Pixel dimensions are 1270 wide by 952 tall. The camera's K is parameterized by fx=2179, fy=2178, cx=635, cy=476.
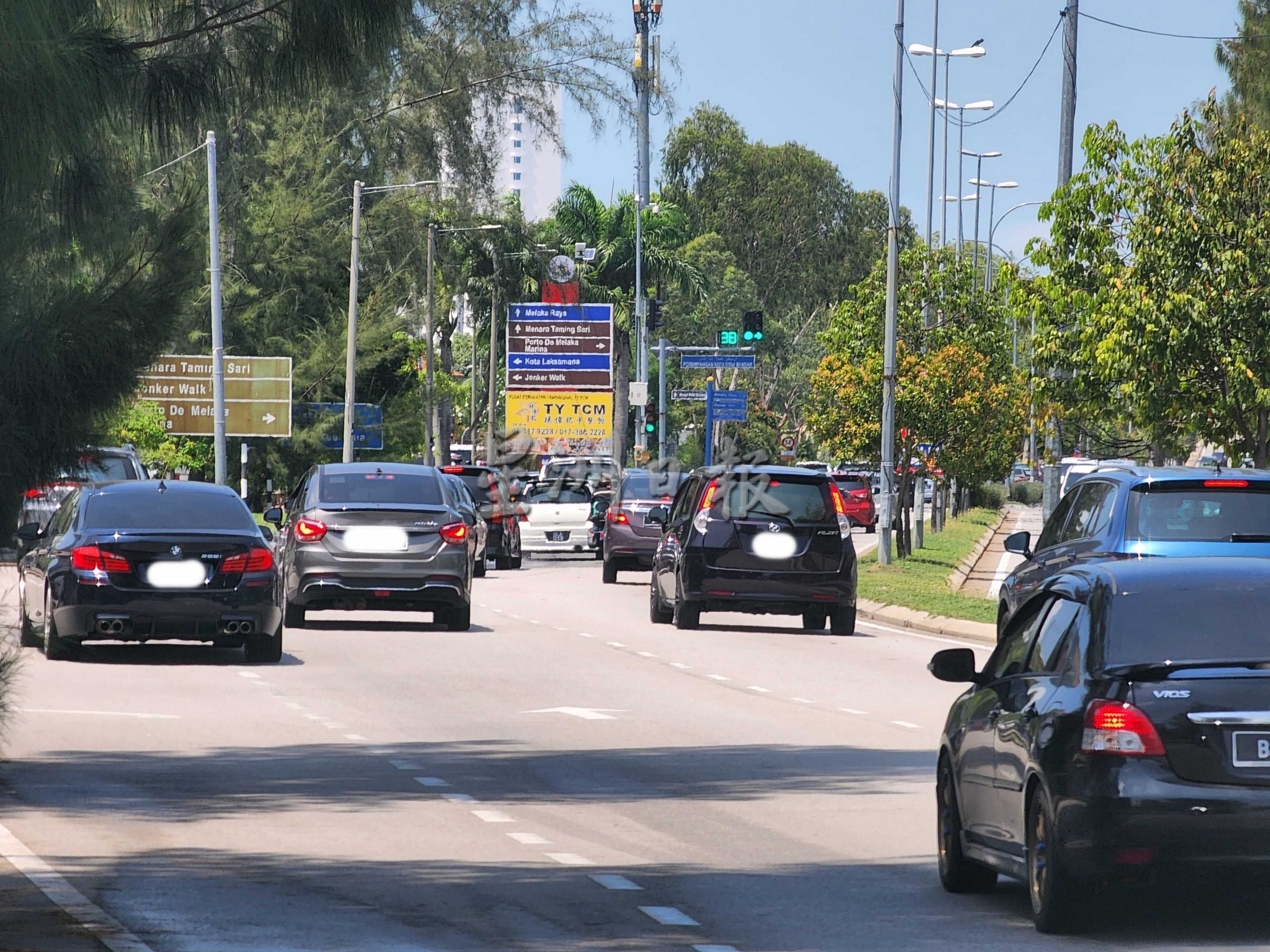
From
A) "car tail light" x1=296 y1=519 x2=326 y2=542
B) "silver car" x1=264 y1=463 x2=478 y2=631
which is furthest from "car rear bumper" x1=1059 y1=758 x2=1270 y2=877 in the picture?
"car tail light" x1=296 y1=519 x2=326 y2=542

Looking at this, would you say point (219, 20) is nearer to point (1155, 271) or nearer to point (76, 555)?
point (76, 555)

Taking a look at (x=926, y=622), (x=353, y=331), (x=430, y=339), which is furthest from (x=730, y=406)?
(x=926, y=622)

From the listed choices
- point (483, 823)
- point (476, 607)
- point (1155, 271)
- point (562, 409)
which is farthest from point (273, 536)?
point (562, 409)

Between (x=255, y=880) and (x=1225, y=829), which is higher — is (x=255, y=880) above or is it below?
below

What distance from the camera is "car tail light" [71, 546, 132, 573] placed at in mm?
18016

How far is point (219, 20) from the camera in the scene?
10375 millimetres

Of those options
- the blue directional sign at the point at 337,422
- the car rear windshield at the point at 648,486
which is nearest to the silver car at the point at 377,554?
the car rear windshield at the point at 648,486

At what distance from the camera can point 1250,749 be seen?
7.45 meters

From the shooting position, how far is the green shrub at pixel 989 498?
82625 mm

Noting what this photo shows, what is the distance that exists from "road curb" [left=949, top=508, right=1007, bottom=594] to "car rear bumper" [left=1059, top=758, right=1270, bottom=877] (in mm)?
16089

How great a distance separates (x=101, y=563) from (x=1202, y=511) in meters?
8.87

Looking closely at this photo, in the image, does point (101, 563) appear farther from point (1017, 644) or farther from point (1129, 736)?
point (1129, 736)

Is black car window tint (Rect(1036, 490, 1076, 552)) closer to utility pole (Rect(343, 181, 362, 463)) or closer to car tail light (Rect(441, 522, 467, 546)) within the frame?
car tail light (Rect(441, 522, 467, 546))

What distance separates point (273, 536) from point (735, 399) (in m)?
31.0
